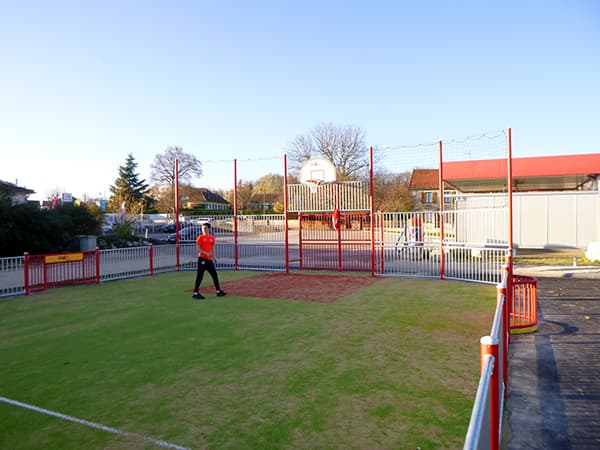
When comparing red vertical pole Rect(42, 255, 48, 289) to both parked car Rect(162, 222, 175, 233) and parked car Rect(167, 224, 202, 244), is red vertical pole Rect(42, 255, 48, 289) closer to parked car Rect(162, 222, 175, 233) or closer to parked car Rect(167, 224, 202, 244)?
parked car Rect(167, 224, 202, 244)

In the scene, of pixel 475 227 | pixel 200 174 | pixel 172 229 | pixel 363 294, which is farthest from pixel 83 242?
pixel 200 174

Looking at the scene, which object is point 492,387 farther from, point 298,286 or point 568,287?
point 568,287

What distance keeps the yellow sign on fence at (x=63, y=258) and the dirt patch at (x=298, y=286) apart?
441cm

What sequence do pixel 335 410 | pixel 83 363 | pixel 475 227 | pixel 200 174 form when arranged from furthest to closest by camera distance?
pixel 200 174
pixel 475 227
pixel 83 363
pixel 335 410

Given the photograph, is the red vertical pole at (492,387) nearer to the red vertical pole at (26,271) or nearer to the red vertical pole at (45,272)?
the red vertical pole at (26,271)

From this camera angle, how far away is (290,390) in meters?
4.79

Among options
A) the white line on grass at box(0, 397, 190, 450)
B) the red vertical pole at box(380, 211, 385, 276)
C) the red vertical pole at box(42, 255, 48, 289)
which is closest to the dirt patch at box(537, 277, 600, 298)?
the red vertical pole at box(380, 211, 385, 276)

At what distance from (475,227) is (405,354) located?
283 inches

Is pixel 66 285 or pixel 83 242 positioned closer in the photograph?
pixel 66 285

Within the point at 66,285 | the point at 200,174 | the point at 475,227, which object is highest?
the point at 200,174

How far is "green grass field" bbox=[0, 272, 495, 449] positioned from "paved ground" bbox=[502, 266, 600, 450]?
503 millimetres

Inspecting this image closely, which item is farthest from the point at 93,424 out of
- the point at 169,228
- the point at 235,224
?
the point at 169,228

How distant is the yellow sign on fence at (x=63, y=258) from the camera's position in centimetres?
1279

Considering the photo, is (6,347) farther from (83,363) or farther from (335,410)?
(335,410)
